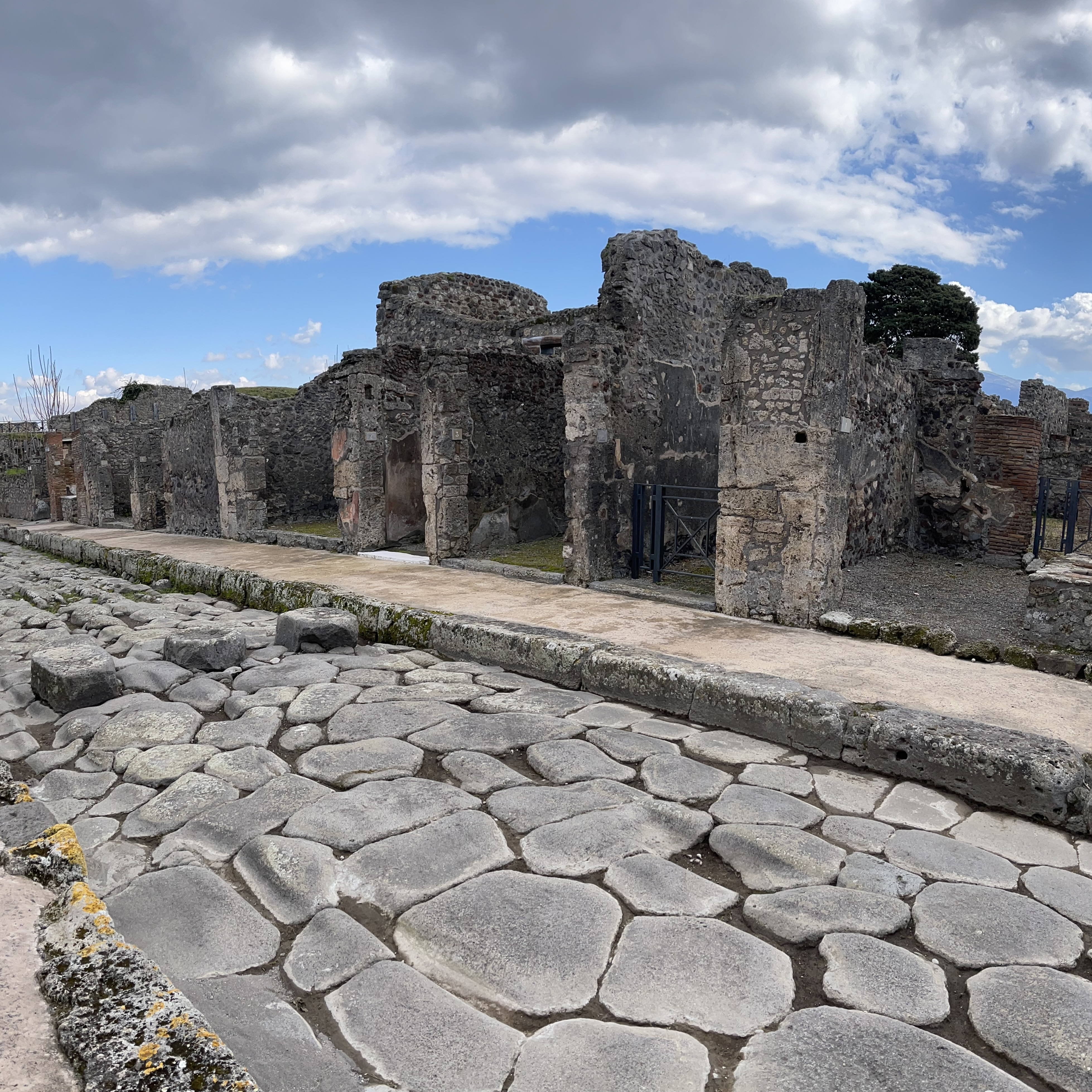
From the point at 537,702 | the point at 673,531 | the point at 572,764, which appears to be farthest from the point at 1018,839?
the point at 673,531

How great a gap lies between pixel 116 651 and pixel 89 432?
15.8 metres

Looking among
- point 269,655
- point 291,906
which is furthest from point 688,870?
point 269,655

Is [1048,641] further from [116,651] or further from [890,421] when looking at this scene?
[116,651]

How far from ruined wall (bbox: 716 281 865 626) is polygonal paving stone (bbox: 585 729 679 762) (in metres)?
2.62

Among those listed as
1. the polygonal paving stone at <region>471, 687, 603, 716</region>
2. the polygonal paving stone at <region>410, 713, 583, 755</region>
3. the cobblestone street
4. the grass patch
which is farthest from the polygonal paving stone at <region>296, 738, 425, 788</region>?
the grass patch

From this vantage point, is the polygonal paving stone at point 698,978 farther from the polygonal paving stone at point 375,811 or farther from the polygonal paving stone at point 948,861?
the polygonal paving stone at point 375,811

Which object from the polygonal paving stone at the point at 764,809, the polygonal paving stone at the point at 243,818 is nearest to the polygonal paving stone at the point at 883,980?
the polygonal paving stone at the point at 764,809

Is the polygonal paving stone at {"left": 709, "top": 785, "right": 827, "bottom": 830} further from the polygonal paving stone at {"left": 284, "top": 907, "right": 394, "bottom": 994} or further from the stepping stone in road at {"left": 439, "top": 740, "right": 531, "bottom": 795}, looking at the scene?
the polygonal paving stone at {"left": 284, "top": 907, "right": 394, "bottom": 994}

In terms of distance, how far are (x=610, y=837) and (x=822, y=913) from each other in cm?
73

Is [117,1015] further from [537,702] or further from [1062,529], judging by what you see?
[1062,529]

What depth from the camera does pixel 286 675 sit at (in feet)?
15.3

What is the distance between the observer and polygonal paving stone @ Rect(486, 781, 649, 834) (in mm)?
2924

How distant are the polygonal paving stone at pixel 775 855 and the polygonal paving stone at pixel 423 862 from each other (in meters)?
0.75

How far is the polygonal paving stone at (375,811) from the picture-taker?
2807 mm
